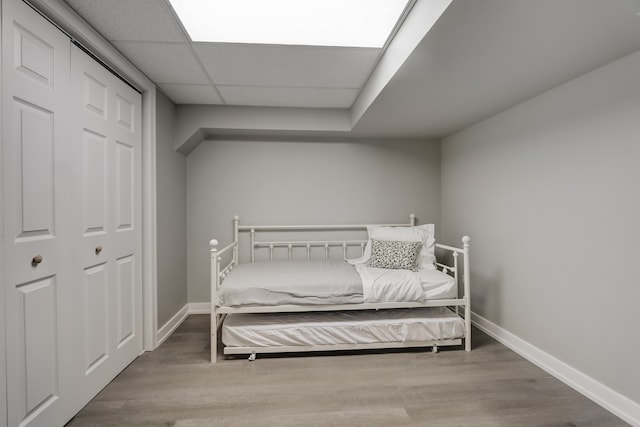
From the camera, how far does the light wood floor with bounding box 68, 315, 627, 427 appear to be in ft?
4.75

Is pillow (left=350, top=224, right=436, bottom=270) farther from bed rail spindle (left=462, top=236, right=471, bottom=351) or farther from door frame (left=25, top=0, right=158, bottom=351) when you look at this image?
door frame (left=25, top=0, right=158, bottom=351)

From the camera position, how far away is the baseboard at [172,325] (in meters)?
2.27

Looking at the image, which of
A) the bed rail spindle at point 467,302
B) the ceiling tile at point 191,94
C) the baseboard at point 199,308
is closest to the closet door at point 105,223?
the ceiling tile at point 191,94

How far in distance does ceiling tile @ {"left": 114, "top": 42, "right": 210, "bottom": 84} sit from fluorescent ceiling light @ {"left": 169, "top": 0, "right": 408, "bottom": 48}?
0.22 meters

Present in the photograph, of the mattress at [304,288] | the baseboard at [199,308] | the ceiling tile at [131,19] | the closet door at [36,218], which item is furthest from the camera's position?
the baseboard at [199,308]

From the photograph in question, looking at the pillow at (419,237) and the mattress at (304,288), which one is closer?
the mattress at (304,288)

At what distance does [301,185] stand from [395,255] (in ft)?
4.08

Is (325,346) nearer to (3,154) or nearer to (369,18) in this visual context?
(3,154)

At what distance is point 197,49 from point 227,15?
11.2 inches

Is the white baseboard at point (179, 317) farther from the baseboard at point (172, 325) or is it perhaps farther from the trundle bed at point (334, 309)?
the trundle bed at point (334, 309)

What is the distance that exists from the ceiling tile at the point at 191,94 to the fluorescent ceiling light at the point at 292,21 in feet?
2.28

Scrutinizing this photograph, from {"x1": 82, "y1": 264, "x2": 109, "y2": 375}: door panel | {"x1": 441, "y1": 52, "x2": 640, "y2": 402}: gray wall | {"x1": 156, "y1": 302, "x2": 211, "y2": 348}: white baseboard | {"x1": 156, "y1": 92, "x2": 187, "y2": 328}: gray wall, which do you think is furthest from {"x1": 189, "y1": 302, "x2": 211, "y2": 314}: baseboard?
{"x1": 441, "y1": 52, "x2": 640, "y2": 402}: gray wall

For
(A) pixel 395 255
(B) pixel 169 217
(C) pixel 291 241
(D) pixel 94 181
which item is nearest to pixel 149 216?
(B) pixel 169 217

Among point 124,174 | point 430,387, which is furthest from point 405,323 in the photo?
point 124,174
